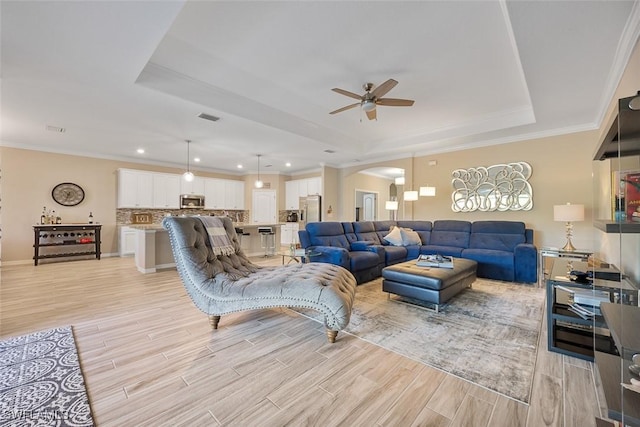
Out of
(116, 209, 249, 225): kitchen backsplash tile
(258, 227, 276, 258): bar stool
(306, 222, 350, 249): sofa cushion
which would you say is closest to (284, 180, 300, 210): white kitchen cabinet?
(116, 209, 249, 225): kitchen backsplash tile

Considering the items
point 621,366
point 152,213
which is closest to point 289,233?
point 152,213

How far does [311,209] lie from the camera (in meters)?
8.87

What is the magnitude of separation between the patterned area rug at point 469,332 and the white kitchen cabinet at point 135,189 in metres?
6.69

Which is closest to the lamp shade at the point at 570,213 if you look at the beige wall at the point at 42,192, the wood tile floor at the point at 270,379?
the wood tile floor at the point at 270,379

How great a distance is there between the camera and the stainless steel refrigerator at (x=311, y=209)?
855 cm

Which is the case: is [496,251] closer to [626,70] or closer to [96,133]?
[626,70]

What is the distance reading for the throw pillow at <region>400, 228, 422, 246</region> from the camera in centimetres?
550

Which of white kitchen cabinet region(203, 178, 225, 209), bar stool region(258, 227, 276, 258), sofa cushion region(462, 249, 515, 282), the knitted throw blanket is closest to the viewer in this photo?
the knitted throw blanket

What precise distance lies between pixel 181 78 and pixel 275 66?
1.23 meters

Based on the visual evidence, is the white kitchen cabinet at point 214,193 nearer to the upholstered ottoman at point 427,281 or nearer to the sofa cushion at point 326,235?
the sofa cushion at point 326,235

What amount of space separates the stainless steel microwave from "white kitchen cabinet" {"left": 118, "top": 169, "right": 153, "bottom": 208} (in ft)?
2.79

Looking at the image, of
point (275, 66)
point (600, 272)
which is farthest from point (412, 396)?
point (275, 66)

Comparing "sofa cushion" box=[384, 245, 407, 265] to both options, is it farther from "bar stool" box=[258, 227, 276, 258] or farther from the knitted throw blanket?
"bar stool" box=[258, 227, 276, 258]

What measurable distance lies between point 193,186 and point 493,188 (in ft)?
26.8
